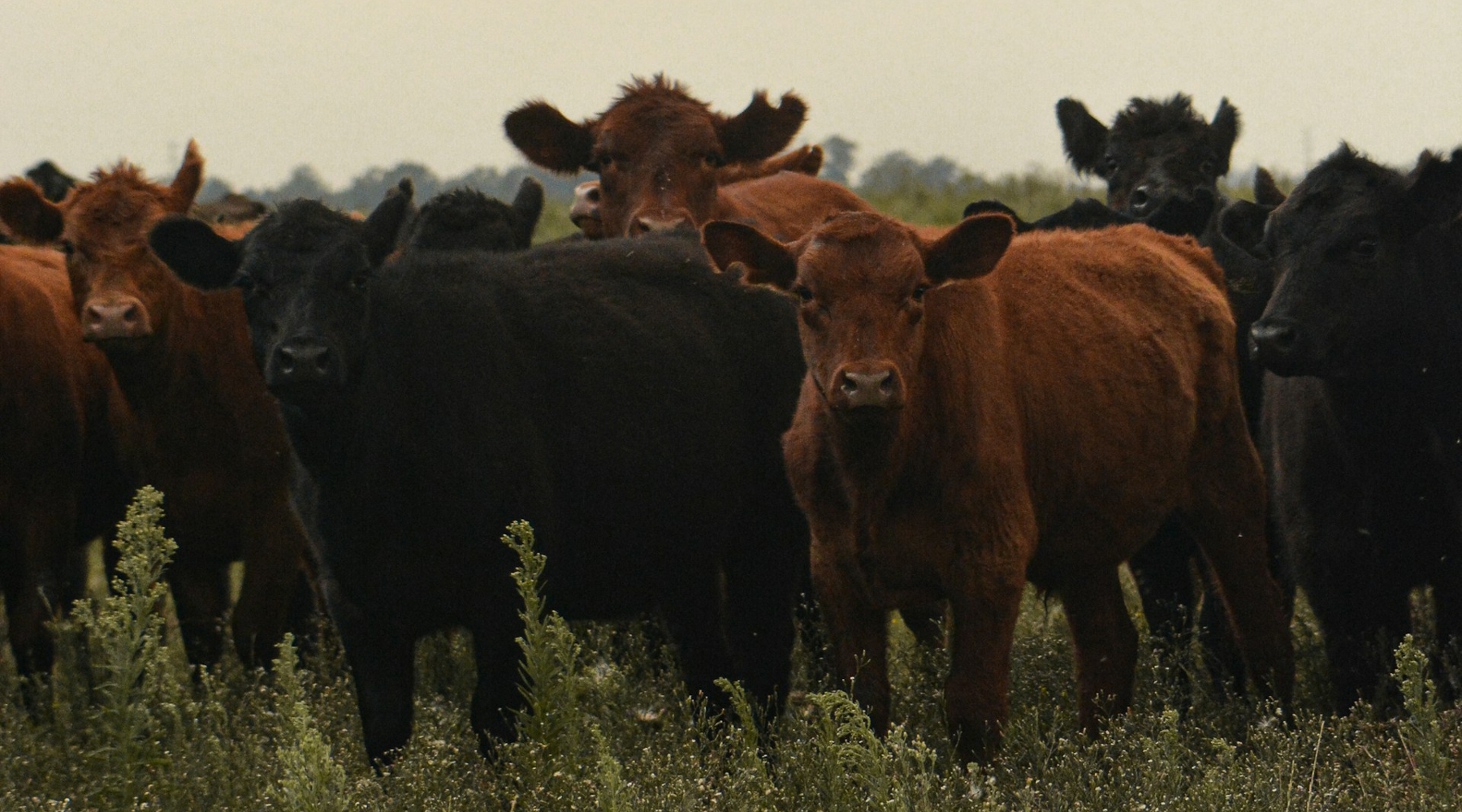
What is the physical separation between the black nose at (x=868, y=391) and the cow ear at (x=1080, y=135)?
5.67 meters

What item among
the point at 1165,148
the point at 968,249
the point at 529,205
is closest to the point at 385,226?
the point at 968,249

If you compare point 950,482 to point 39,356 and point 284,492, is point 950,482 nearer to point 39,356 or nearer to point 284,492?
point 284,492

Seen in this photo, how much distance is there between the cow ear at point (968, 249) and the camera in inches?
222

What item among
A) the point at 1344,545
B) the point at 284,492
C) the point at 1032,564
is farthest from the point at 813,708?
the point at 284,492

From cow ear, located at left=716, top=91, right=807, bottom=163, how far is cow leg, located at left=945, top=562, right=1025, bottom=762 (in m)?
3.77

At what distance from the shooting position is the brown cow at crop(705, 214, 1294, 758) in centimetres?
548

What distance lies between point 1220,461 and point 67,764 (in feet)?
14.3

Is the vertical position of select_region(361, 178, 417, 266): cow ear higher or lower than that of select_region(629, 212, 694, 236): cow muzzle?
lower

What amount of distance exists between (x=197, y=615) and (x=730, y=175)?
143 inches

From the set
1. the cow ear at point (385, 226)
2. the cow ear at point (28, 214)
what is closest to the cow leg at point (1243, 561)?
the cow ear at point (385, 226)

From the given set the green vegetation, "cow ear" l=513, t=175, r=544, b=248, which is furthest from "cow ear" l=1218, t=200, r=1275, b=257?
"cow ear" l=513, t=175, r=544, b=248

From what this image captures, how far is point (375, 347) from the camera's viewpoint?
19.9ft

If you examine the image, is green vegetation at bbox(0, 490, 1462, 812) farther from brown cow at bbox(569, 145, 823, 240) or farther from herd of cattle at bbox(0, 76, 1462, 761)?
brown cow at bbox(569, 145, 823, 240)

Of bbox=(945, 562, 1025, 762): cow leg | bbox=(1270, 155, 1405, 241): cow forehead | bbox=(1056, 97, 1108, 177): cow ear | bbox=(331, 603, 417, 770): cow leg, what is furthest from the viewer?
bbox=(1056, 97, 1108, 177): cow ear
